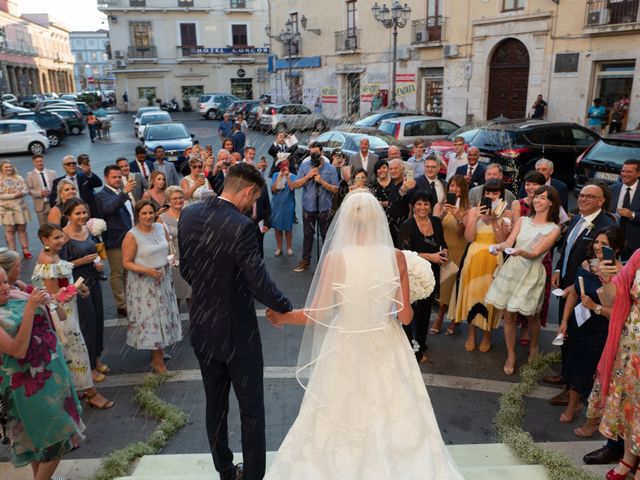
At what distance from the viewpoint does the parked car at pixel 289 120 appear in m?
26.8

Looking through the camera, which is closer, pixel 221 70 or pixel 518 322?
pixel 518 322

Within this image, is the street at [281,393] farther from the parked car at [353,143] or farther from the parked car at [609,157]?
the parked car at [353,143]

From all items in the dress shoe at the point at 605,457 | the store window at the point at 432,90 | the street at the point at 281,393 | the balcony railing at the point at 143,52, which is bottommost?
the street at the point at 281,393

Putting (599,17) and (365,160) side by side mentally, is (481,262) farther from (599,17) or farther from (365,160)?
(599,17)

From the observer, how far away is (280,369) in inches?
213

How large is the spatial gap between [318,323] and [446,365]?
265 cm

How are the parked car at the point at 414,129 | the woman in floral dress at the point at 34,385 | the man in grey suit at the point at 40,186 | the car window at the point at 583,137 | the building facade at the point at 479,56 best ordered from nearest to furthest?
the woman in floral dress at the point at 34,385
the man in grey suit at the point at 40,186
the car window at the point at 583,137
the parked car at the point at 414,129
the building facade at the point at 479,56

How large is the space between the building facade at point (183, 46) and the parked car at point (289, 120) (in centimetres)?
2074

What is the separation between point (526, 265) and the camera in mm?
5215

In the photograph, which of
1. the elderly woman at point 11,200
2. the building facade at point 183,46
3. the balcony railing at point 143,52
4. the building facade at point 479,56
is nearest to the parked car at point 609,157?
the building facade at point 479,56

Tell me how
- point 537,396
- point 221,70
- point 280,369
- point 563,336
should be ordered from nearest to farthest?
1. point 563,336
2. point 537,396
3. point 280,369
4. point 221,70

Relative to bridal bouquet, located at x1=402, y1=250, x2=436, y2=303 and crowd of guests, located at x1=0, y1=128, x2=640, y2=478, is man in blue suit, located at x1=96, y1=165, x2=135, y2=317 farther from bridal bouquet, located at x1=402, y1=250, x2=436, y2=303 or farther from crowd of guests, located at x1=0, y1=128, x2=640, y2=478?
bridal bouquet, located at x1=402, y1=250, x2=436, y2=303

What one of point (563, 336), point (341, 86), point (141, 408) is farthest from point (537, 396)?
point (341, 86)

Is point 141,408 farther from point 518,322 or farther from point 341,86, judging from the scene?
point 341,86
